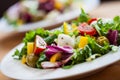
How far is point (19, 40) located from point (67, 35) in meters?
0.76

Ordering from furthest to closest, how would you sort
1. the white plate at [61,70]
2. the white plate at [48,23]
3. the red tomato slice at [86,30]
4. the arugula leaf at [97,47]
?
the white plate at [48,23], the red tomato slice at [86,30], the arugula leaf at [97,47], the white plate at [61,70]

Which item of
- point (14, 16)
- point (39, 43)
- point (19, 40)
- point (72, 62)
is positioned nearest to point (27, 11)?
point (14, 16)

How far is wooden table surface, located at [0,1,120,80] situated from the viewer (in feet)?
3.84

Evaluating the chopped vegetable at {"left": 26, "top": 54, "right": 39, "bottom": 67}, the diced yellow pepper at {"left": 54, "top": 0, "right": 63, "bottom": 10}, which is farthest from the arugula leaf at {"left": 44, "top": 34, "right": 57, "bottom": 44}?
the diced yellow pepper at {"left": 54, "top": 0, "right": 63, "bottom": 10}

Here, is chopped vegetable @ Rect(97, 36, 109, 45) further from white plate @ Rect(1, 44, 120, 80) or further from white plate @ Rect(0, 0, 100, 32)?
white plate @ Rect(0, 0, 100, 32)

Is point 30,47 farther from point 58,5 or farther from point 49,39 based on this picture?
point 58,5

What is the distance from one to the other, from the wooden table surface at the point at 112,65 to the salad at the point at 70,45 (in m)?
0.09

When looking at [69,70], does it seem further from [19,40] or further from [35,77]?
[19,40]

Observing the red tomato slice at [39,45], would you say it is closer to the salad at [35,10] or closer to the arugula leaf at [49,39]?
the arugula leaf at [49,39]

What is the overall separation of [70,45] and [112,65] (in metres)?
0.19

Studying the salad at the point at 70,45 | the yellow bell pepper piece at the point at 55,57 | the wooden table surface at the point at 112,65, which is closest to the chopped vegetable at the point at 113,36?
the salad at the point at 70,45

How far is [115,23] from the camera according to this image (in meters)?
1.32

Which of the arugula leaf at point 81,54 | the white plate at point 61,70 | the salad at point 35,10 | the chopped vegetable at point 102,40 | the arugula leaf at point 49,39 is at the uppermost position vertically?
the salad at point 35,10

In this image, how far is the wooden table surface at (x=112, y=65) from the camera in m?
1.17
